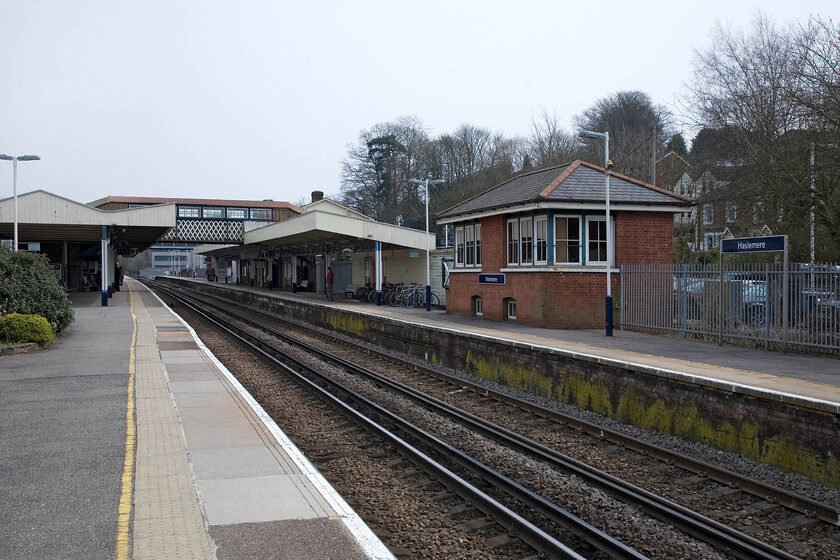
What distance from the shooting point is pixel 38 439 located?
25.5 feet

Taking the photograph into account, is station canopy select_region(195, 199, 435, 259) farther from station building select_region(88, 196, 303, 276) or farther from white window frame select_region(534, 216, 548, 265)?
white window frame select_region(534, 216, 548, 265)

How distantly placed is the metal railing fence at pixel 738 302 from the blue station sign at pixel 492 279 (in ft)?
11.7

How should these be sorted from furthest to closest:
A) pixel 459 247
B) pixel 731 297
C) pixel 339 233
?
pixel 339 233, pixel 459 247, pixel 731 297

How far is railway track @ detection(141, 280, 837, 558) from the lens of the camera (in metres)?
5.45

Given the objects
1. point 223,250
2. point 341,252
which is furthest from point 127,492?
point 223,250

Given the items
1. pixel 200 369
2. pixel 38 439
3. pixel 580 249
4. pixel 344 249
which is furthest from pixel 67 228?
pixel 38 439

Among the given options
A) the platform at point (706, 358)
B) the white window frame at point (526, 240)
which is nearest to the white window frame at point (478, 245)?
the white window frame at point (526, 240)

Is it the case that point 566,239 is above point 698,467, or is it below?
above

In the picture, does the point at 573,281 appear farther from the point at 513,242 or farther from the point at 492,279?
the point at 492,279

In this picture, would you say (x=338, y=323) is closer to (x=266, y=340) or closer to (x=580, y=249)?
(x=266, y=340)

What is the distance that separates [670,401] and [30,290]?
15.4m

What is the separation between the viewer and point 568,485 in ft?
22.9

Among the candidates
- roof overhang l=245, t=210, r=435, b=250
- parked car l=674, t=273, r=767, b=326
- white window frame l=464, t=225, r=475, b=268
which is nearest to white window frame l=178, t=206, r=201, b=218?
roof overhang l=245, t=210, r=435, b=250

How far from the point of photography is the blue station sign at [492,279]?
64.7 ft
